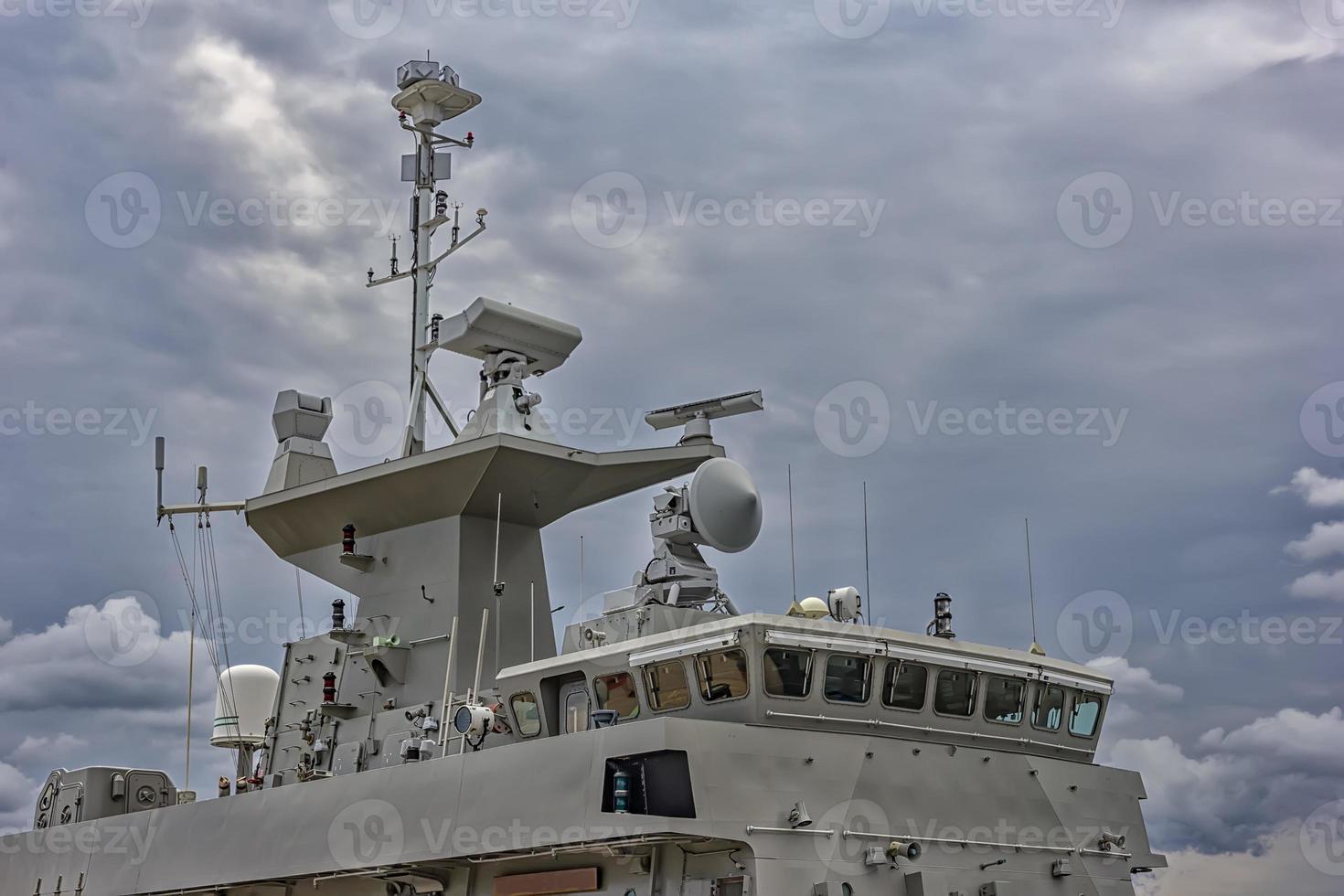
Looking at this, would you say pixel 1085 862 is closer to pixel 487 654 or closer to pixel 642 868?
pixel 642 868

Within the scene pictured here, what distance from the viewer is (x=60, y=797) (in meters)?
25.8

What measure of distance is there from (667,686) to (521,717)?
7.69 ft

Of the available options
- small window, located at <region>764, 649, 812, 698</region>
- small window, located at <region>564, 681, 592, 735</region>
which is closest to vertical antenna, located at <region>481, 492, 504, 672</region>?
small window, located at <region>564, 681, 592, 735</region>

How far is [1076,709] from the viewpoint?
1870cm

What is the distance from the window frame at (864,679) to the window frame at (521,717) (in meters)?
3.46

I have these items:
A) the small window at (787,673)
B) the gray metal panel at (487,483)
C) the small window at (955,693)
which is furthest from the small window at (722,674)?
the gray metal panel at (487,483)

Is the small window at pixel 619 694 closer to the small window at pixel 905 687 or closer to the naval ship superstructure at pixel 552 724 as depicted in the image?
the naval ship superstructure at pixel 552 724

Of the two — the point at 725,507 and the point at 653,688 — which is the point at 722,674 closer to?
the point at 653,688

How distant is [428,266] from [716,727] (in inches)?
494

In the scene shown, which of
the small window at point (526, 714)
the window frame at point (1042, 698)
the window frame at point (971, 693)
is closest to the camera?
the window frame at point (971, 693)

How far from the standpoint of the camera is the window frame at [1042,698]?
18.1 meters

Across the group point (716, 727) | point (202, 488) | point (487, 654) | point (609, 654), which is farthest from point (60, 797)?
point (716, 727)

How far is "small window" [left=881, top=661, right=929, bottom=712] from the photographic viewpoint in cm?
1677

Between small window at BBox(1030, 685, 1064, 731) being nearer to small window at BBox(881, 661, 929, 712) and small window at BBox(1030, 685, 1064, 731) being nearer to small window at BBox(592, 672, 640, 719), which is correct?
small window at BBox(881, 661, 929, 712)
